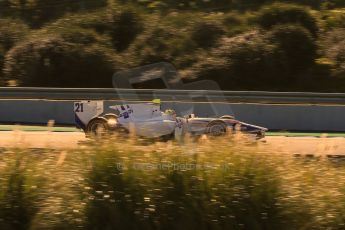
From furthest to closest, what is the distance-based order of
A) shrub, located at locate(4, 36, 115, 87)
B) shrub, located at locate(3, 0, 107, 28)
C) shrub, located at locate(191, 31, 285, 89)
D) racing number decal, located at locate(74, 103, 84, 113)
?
shrub, located at locate(3, 0, 107, 28), shrub, located at locate(4, 36, 115, 87), shrub, located at locate(191, 31, 285, 89), racing number decal, located at locate(74, 103, 84, 113)

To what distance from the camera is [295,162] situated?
6.71 metres

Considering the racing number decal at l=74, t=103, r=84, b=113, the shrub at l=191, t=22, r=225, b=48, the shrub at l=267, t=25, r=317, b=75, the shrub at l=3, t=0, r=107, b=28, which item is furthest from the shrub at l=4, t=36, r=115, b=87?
the racing number decal at l=74, t=103, r=84, b=113

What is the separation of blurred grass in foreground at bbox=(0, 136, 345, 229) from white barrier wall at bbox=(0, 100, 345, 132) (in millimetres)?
10779

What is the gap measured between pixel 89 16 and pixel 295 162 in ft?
76.5

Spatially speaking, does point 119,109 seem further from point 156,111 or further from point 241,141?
point 241,141

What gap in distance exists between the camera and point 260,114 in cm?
1781

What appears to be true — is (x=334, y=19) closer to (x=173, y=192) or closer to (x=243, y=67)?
(x=243, y=67)

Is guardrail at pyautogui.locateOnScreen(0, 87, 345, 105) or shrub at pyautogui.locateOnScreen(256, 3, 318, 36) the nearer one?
guardrail at pyautogui.locateOnScreen(0, 87, 345, 105)

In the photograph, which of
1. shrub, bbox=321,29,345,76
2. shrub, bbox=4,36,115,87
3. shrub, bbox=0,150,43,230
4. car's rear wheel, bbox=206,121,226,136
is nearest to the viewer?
shrub, bbox=0,150,43,230

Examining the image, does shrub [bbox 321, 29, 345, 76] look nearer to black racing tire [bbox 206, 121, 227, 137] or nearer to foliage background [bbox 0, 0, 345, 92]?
foliage background [bbox 0, 0, 345, 92]

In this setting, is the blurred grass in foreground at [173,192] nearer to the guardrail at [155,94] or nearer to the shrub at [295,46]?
the guardrail at [155,94]

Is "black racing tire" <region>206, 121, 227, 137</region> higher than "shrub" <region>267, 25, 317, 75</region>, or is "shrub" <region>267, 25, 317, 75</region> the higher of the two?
"shrub" <region>267, 25, 317, 75</region>

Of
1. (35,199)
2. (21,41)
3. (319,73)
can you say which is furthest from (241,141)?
(21,41)

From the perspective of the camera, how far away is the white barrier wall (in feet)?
57.3
